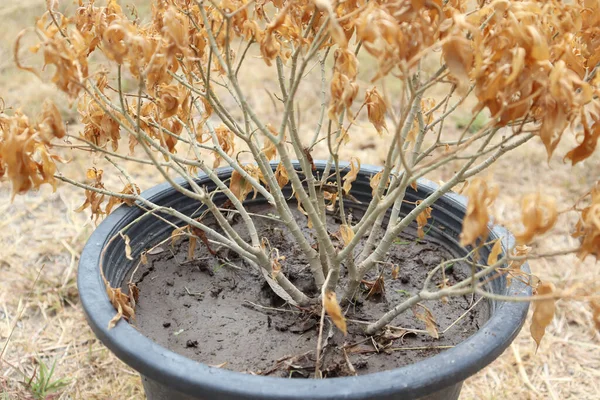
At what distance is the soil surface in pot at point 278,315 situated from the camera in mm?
1099

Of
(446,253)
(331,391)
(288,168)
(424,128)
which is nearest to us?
(331,391)

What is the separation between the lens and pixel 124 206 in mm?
1309

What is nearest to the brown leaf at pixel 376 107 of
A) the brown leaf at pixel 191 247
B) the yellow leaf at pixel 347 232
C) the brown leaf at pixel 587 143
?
the yellow leaf at pixel 347 232

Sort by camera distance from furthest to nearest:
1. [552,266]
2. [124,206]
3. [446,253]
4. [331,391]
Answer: [552,266]
[446,253]
[124,206]
[331,391]

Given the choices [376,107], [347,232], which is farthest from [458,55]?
[347,232]

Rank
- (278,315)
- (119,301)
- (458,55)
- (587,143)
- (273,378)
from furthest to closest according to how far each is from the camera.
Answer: (278,315), (119,301), (273,378), (587,143), (458,55)

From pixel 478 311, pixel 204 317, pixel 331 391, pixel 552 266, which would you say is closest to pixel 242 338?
pixel 204 317

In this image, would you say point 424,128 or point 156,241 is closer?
point 424,128

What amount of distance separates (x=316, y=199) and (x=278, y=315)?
0.29 m

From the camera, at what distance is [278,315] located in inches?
48.4

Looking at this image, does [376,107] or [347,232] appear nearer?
[376,107]

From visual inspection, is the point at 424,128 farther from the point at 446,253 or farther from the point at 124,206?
the point at 124,206

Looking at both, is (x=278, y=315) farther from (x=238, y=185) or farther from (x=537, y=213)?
(x=537, y=213)

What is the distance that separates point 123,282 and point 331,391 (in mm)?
635
